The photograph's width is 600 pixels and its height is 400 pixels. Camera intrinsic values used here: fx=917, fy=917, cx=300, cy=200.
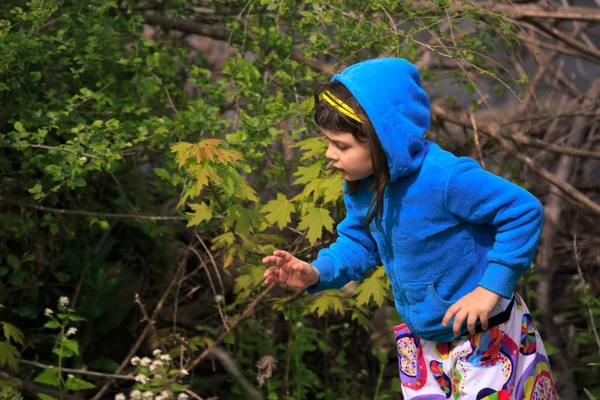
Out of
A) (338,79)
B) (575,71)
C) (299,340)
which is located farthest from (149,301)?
(575,71)

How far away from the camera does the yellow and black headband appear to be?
8.02 ft

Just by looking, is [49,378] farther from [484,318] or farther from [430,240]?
[484,318]

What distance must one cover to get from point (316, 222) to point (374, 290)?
1.13 feet

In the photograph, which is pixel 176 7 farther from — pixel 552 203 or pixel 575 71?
pixel 575 71

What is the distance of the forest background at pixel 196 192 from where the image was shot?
3.54m

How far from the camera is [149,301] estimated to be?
14.5 ft

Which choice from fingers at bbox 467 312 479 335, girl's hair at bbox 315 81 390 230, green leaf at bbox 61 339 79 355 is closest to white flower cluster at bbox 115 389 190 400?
green leaf at bbox 61 339 79 355

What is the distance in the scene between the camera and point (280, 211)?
345 cm

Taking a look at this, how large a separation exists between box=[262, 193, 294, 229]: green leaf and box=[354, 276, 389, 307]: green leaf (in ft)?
1.24

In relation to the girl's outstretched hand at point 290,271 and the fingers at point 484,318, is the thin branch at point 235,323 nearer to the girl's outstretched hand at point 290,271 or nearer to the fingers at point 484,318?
the girl's outstretched hand at point 290,271

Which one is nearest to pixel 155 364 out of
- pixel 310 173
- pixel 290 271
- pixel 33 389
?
pixel 33 389

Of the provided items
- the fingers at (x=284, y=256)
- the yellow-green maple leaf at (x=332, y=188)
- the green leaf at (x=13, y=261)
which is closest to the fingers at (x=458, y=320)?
the fingers at (x=284, y=256)

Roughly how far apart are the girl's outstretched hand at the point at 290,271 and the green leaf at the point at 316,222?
66 centimetres

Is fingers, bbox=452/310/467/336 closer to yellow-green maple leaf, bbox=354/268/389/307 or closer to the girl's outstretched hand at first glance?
the girl's outstretched hand
